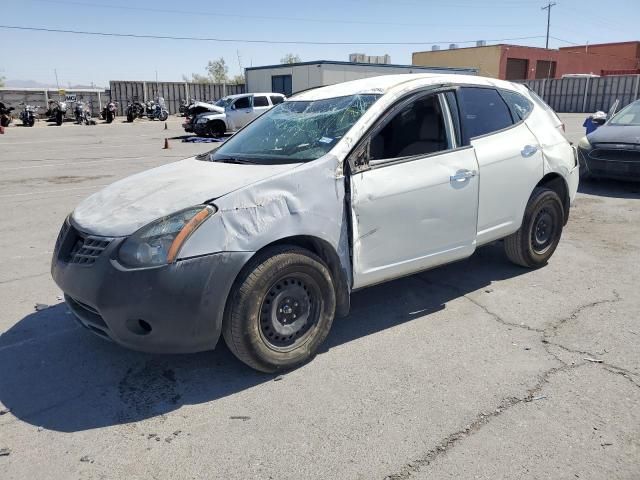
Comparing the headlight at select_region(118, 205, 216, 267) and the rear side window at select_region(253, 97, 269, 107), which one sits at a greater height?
the rear side window at select_region(253, 97, 269, 107)

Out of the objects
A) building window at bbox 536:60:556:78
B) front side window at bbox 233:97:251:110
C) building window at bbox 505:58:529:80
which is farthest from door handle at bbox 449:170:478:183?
building window at bbox 536:60:556:78

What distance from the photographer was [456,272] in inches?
209

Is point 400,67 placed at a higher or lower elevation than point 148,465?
higher

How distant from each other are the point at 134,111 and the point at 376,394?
32.4 meters

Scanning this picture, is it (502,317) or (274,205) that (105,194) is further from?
(502,317)

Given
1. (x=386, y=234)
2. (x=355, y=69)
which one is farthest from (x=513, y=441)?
(x=355, y=69)

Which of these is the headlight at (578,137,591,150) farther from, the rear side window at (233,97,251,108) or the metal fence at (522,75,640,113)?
the metal fence at (522,75,640,113)

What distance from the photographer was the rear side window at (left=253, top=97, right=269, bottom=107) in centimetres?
2229

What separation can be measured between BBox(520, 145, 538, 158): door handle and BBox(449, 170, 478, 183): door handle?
81 centimetres

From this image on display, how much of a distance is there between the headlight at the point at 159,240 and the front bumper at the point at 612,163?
825 cm

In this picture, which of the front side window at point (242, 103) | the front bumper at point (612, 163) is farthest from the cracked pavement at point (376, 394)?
the front side window at point (242, 103)

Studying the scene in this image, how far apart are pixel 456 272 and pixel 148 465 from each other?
3.56 metres

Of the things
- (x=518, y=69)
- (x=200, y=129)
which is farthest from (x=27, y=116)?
(x=518, y=69)

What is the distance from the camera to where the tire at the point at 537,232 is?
5.03 m
